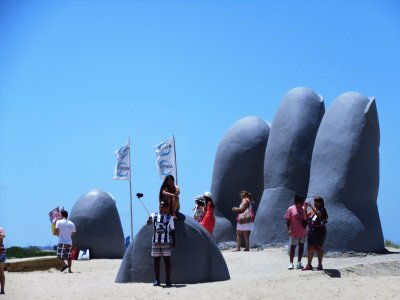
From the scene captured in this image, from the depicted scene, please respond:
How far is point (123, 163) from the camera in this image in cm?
1978

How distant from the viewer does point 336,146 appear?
1430 centimetres

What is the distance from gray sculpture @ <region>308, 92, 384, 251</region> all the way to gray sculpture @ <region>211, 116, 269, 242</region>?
451 cm

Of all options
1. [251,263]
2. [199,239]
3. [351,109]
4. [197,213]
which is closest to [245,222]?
[197,213]

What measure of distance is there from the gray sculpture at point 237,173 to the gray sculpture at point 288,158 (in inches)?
70.0

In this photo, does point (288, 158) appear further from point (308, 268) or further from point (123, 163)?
point (308, 268)

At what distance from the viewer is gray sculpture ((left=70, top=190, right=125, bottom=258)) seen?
17.6 m

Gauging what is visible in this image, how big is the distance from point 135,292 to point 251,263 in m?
4.37

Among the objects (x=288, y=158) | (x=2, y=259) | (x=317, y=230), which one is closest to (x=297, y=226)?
(x=317, y=230)

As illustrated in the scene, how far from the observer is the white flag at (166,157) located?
1825 cm

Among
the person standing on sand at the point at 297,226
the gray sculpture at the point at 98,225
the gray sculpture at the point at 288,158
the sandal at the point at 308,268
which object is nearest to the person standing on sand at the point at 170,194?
the person standing on sand at the point at 297,226

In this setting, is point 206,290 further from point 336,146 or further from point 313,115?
point 313,115

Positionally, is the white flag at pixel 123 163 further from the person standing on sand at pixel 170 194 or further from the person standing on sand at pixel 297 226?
the person standing on sand at pixel 170 194

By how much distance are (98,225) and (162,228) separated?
8428 mm

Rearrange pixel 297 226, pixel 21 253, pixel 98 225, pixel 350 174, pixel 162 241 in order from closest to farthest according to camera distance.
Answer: pixel 162 241 < pixel 297 226 < pixel 350 174 < pixel 98 225 < pixel 21 253
